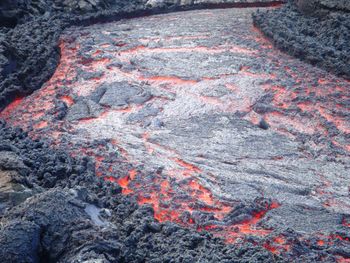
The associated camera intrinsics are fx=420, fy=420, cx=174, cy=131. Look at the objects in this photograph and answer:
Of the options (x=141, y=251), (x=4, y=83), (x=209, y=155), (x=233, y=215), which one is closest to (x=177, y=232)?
(x=141, y=251)

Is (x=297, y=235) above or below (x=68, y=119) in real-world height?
below

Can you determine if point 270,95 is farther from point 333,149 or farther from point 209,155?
point 209,155

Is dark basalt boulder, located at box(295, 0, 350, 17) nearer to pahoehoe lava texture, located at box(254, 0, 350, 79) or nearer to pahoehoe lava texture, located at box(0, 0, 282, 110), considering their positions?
pahoehoe lava texture, located at box(254, 0, 350, 79)

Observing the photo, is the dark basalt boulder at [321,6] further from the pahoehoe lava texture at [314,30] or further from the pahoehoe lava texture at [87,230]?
the pahoehoe lava texture at [87,230]

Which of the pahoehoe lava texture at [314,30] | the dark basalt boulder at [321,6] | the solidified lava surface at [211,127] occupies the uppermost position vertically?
the dark basalt boulder at [321,6]

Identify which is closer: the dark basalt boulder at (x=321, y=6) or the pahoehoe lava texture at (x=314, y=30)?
the pahoehoe lava texture at (x=314, y=30)

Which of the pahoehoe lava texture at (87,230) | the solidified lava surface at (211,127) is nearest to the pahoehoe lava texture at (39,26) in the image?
the solidified lava surface at (211,127)

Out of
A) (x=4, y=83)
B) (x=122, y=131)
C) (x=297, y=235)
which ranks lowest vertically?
(x=297, y=235)
